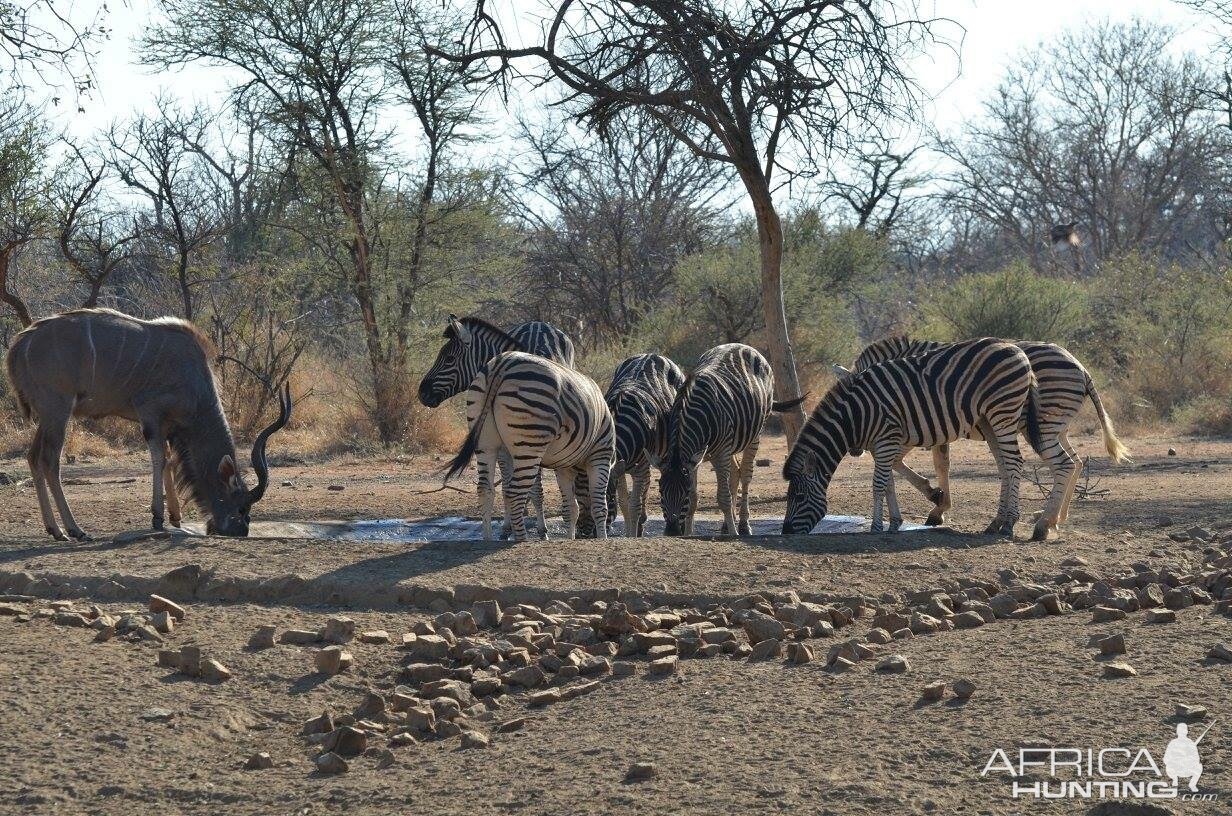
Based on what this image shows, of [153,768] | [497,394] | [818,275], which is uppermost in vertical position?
[818,275]

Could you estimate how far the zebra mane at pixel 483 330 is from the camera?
11.4m

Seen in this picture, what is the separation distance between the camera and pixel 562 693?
533 centimetres

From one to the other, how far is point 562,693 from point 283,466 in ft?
42.5

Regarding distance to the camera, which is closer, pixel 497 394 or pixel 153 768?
pixel 153 768

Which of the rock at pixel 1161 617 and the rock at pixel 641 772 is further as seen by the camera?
the rock at pixel 1161 617

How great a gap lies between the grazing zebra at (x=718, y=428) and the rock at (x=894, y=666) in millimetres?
4477

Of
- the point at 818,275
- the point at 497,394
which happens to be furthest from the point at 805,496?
the point at 818,275

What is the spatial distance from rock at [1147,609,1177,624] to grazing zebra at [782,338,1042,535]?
3.33m

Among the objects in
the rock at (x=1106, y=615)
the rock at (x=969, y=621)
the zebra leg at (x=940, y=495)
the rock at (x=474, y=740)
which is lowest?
the rock at (x=474, y=740)

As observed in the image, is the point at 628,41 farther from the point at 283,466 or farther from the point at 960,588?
the point at 283,466

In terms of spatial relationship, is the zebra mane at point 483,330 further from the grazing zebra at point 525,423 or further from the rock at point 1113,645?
the rock at point 1113,645

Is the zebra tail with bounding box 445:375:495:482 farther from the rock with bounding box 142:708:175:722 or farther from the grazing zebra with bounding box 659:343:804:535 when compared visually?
the rock with bounding box 142:708:175:722

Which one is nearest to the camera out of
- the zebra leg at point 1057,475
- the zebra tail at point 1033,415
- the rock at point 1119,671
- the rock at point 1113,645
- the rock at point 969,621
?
the rock at point 1119,671

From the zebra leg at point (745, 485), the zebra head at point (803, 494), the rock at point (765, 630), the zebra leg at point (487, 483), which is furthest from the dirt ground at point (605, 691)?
the zebra leg at point (745, 485)
